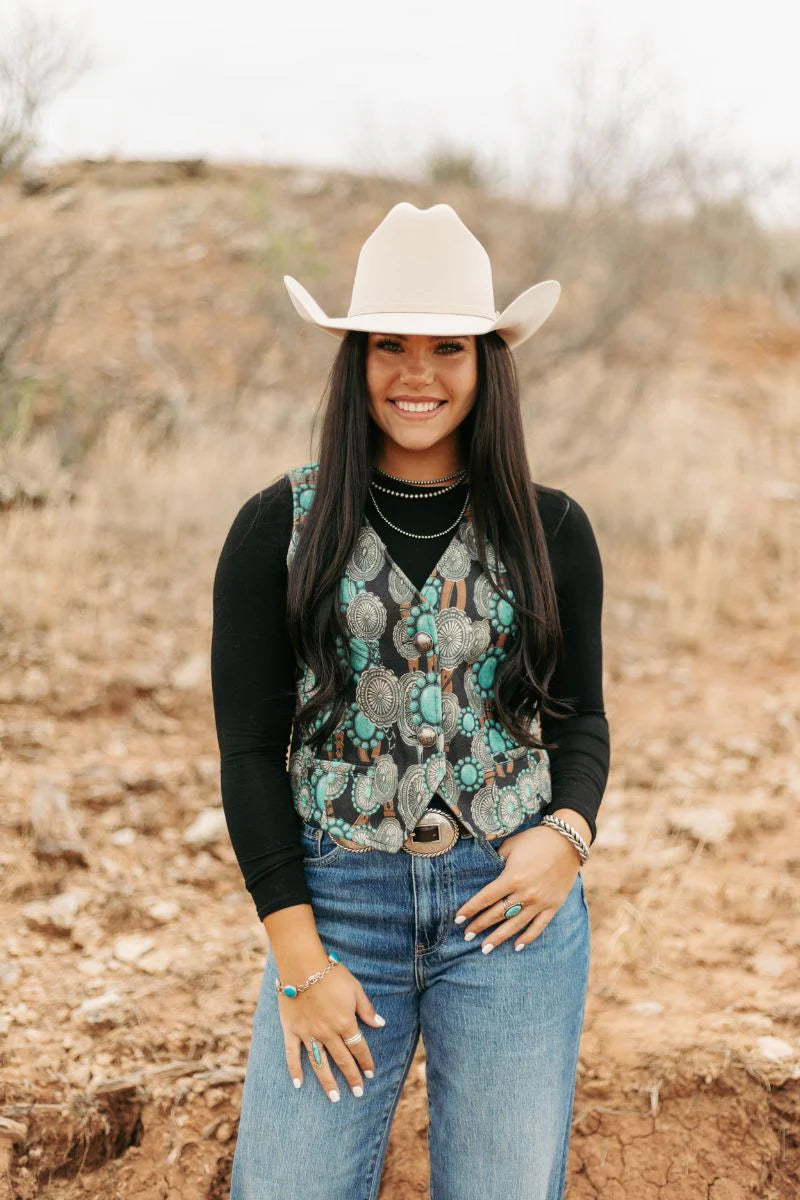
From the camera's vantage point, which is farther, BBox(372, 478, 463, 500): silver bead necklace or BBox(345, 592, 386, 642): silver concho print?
BBox(372, 478, 463, 500): silver bead necklace

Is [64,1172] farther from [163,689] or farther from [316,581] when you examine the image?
[163,689]

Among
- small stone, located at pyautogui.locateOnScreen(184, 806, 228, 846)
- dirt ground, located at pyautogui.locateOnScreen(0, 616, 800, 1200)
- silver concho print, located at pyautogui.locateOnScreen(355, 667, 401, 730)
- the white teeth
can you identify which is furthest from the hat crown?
small stone, located at pyautogui.locateOnScreen(184, 806, 228, 846)

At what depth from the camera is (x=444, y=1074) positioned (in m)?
1.75

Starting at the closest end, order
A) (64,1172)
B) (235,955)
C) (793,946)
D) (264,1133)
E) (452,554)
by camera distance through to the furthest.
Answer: (264,1133) → (452,554) → (64,1172) → (235,955) → (793,946)

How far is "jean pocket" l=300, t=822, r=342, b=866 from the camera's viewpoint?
5.82ft

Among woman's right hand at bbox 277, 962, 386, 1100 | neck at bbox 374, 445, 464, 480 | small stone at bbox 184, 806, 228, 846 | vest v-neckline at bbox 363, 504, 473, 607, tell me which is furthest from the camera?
small stone at bbox 184, 806, 228, 846

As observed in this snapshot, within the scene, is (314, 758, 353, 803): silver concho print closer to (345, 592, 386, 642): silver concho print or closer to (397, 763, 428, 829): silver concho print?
(397, 763, 428, 829): silver concho print

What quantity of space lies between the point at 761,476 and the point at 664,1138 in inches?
271

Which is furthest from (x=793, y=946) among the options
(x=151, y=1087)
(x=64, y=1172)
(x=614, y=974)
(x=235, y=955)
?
(x=64, y=1172)

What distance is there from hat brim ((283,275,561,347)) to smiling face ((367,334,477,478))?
0.11ft

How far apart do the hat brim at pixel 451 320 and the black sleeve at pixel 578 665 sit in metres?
0.34

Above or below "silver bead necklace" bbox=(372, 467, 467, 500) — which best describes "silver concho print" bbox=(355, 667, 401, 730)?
below

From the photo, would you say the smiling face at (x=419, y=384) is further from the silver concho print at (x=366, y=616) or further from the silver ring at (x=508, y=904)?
the silver ring at (x=508, y=904)

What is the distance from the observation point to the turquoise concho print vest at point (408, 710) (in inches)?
69.4
